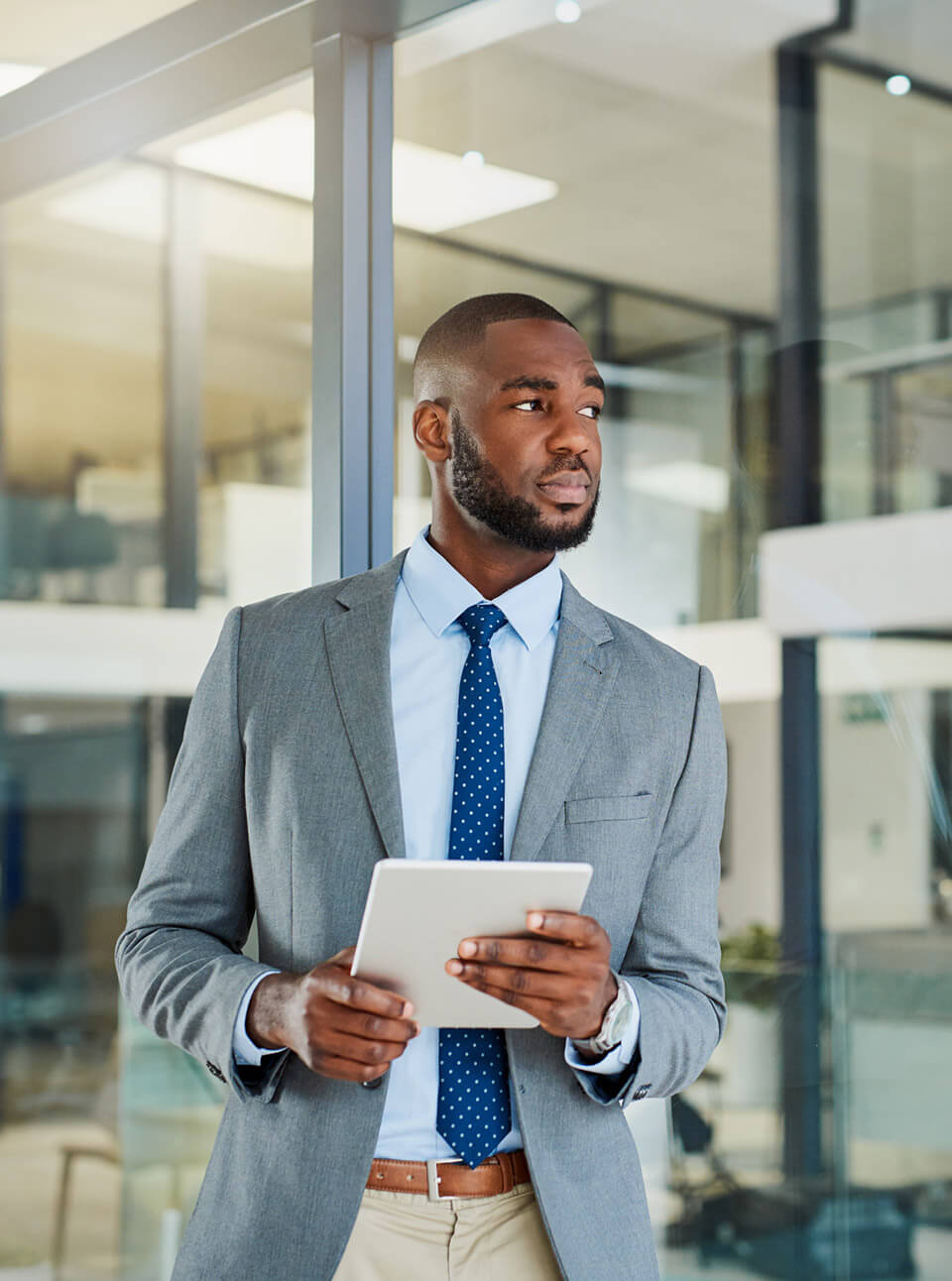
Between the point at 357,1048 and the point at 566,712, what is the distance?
18.1 inches

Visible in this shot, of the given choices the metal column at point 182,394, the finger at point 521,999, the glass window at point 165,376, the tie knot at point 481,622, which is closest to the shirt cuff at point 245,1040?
the finger at point 521,999

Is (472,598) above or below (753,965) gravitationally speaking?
above

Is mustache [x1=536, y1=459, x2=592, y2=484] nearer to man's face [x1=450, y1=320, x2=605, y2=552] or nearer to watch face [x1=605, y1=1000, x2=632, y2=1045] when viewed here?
man's face [x1=450, y1=320, x2=605, y2=552]

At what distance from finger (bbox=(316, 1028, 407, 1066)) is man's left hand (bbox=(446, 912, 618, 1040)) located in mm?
116

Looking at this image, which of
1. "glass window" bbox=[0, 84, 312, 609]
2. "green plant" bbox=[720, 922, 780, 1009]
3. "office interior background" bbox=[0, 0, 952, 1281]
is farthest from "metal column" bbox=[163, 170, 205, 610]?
"green plant" bbox=[720, 922, 780, 1009]

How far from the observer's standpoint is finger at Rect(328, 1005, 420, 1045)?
138 cm

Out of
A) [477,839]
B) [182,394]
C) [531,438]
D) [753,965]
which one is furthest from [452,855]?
[182,394]

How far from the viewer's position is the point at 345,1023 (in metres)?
1.39

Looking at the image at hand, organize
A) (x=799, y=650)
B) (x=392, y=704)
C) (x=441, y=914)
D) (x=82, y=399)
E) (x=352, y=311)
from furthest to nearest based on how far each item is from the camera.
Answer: (x=82, y=399), (x=352, y=311), (x=799, y=650), (x=392, y=704), (x=441, y=914)

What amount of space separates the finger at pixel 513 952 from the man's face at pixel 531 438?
565mm

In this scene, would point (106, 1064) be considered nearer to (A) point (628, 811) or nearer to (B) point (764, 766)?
(B) point (764, 766)

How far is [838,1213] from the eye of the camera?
221 cm

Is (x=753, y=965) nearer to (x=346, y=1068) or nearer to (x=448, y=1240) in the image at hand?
(x=448, y=1240)

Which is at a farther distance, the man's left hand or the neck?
the neck
